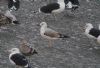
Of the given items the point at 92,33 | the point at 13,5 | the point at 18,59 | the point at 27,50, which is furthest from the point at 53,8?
the point at 18,59

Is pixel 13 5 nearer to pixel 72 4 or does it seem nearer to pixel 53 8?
pixel 53 8

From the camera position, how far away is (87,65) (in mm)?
10109

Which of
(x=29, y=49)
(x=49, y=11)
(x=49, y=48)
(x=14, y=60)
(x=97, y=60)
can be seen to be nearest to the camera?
(x=14, y=60)

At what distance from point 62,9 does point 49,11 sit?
1.57 feet

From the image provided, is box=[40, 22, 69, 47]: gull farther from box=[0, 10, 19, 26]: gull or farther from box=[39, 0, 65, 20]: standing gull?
box=[39, 0, 65, 20]: standing gull

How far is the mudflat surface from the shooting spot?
33.5 feet

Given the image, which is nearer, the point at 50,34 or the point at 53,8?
the point at 50,34

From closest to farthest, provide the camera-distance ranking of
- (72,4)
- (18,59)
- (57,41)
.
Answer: (18,59)
(57,41)
(72,4)

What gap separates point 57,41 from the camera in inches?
465

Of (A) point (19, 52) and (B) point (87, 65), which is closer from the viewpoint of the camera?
(A) point (19, 52)

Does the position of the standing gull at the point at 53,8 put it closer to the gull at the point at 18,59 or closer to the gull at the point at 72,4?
the gull at the point at 72,4

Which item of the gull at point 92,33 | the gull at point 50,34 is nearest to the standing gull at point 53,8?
the gull at point 92,33

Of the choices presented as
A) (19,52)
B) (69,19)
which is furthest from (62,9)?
(19,52)

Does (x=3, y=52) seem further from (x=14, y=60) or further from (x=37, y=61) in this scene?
(x=14, y=60)
